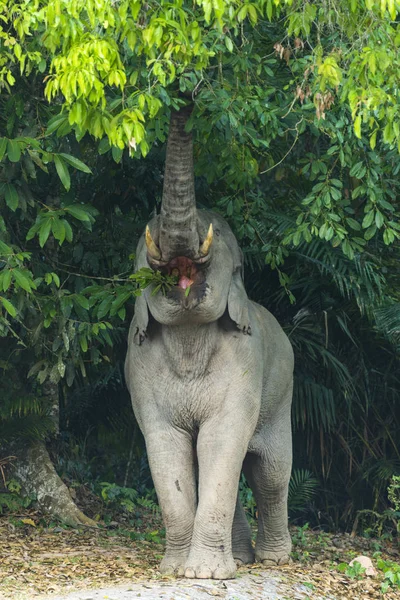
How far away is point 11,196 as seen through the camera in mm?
7996

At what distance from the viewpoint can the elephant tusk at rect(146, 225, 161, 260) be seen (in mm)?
6938

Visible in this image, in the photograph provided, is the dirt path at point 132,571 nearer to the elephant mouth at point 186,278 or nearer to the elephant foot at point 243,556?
the elephant foot at point 243,556

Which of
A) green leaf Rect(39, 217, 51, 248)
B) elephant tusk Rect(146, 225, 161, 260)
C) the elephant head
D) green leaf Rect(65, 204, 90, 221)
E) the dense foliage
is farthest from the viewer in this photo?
green leaf Rect(65, 204, 90, 221)

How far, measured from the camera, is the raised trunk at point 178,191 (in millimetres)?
6781

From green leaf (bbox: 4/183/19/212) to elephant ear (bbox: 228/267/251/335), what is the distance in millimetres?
1532

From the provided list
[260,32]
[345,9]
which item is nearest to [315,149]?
[260,32]

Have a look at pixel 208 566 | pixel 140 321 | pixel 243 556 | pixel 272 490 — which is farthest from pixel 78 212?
pixel 243 556

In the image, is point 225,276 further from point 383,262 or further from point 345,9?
point 383,262

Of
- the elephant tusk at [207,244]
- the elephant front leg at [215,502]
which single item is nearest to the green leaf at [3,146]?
the elephant tusk at [207,244]

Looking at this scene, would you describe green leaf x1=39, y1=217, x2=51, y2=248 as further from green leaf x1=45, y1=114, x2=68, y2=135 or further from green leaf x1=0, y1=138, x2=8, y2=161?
green leaf x1=45, y1=114, x2=68, y2=135

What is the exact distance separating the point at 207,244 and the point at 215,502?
60.8 inches

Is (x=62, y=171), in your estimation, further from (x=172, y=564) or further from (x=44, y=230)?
(x=172, y=564)

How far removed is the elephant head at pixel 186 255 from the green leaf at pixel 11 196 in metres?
0.96

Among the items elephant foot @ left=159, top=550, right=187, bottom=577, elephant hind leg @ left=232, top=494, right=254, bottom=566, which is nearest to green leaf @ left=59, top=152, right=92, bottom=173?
elephant foot @ left=159, top=550, right=187, bottom=577
